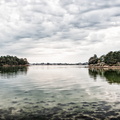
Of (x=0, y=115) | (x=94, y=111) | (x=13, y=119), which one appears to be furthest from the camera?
(x=94, y=111)

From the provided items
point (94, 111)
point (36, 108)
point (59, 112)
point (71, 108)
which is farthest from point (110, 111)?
point (36, 108)

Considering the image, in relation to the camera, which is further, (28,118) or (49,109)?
(49,109)

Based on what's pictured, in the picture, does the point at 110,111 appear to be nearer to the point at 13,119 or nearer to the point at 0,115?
the point at 13,119

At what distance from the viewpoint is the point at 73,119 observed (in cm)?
1869

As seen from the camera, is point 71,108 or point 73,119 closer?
point 73,119

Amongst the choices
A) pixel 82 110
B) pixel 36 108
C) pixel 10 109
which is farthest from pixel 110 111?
pixel 10 109

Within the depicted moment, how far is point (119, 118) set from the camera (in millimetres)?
18875

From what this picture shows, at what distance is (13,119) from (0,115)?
106 inches

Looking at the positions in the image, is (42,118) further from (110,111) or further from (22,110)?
(110,111)

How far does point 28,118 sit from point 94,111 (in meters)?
9.15

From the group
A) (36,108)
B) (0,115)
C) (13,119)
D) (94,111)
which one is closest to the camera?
(13,119)

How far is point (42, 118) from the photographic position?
19047 mm

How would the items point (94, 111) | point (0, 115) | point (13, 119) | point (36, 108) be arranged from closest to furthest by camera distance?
point (13, 119)
point (0, 115)
point (94, 111)
point (36, 108)

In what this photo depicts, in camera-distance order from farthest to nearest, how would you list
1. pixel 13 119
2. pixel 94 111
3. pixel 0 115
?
pixel 94 111
pixel 0 115
pixel 13 119
